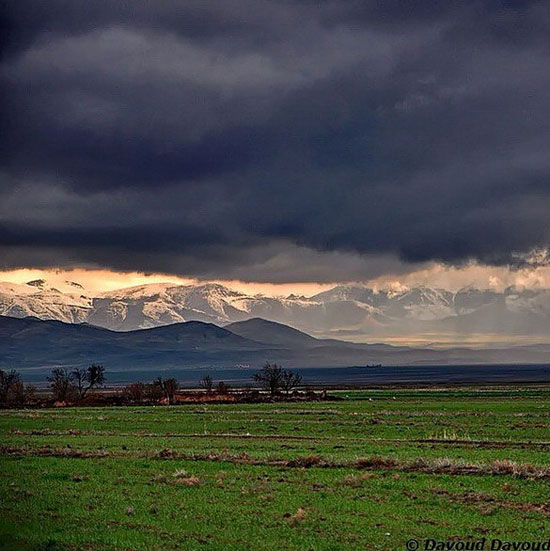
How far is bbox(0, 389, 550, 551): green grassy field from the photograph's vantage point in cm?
2088

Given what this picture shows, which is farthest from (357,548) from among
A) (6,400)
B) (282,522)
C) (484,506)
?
(6,400)

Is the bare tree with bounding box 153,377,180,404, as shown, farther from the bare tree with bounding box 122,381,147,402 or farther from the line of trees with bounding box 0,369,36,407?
the line of trees with bounding box 0,369,36,407

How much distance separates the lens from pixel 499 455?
39.1 meters

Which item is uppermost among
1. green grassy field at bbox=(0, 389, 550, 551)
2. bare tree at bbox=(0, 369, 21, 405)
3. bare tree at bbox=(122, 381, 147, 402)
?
green grassy field at bbox=(0, 389, 550, 551)

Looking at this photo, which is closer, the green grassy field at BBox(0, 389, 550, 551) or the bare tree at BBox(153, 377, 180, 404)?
the green grassy field at BBox(0, 389, 550, 551)

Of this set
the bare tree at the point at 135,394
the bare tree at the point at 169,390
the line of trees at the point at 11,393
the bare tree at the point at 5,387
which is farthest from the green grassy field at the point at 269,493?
the bare tree at the point at 5,387

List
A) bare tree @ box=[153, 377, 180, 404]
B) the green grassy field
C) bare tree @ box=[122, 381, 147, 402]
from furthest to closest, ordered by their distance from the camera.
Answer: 1. bare tree @ box=[122, 381, 147, 402]
2. bare tree @ box=[153, 377, 180, 404]
3. the green grassy field

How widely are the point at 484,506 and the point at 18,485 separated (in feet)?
59.9

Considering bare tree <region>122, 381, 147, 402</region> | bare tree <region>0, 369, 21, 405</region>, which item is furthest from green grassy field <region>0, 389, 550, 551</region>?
bare tree <region>0, 369, 21, 405</region>

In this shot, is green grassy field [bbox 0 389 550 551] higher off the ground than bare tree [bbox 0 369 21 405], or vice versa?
green grassy field [bbox 0 389 550 551]

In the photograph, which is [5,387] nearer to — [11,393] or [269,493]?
[11,393]

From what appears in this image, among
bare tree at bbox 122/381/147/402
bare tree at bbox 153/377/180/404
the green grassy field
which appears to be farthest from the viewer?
bare tree at bbox 122/381/147/402

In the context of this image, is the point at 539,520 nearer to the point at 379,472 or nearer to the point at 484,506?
the point at 484,506

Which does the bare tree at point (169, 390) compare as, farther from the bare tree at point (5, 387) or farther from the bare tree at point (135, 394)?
the bare tree at point (5, 387)
